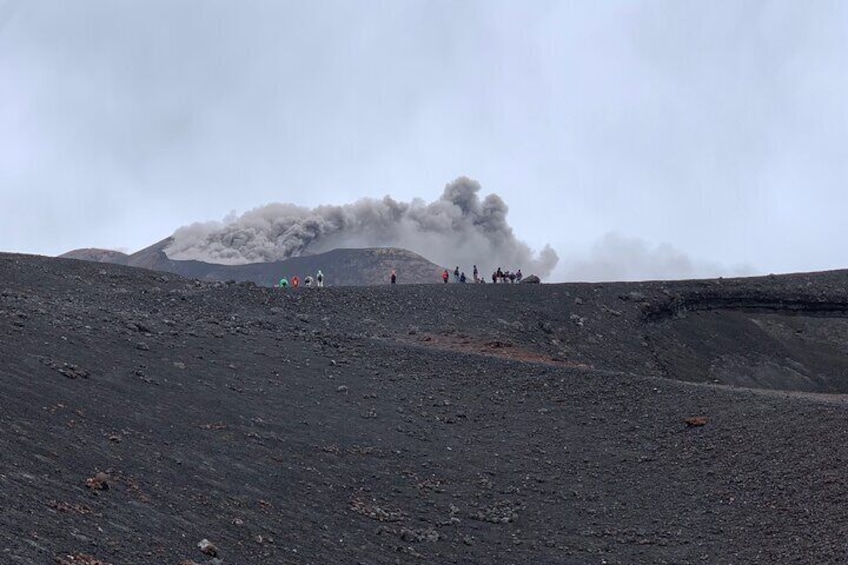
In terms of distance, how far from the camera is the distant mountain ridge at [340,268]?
246 feet

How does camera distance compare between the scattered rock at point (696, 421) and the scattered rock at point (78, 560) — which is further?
the scattered rock at point (696, 421)

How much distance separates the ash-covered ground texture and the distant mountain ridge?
40522mm

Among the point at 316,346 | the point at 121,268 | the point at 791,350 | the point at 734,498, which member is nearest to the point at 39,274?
the point at 121,268

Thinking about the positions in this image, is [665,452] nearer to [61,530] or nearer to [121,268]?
[61,530]

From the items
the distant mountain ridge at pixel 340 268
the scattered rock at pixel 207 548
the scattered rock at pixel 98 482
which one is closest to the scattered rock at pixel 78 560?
the scattered rock at pixel 207 548

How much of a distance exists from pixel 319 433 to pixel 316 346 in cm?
636

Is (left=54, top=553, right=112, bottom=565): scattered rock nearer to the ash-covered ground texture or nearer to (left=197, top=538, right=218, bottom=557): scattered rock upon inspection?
the ash-covered ground texture

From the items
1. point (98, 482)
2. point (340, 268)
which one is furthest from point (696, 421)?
point (340, 268)

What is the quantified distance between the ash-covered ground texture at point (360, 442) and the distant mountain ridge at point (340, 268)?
1595 inches

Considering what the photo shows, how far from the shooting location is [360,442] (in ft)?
71.6

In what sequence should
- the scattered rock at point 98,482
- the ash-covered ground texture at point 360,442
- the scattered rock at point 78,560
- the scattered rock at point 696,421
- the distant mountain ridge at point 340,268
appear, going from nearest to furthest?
the scattered rock at point 78,560, the scattered rock at point 98,482, the ash-covered ground texture at point 360,442, the scattered rock at point 696,421, the distant mountain ridge at point 340,268

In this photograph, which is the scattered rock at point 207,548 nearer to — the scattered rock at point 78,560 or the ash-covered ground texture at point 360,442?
the ash-covered ground texture at point 360,442

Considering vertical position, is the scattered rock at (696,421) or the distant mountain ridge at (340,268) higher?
the distant mountain ridge at (340,268)

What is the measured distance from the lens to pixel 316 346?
28.0 metres
